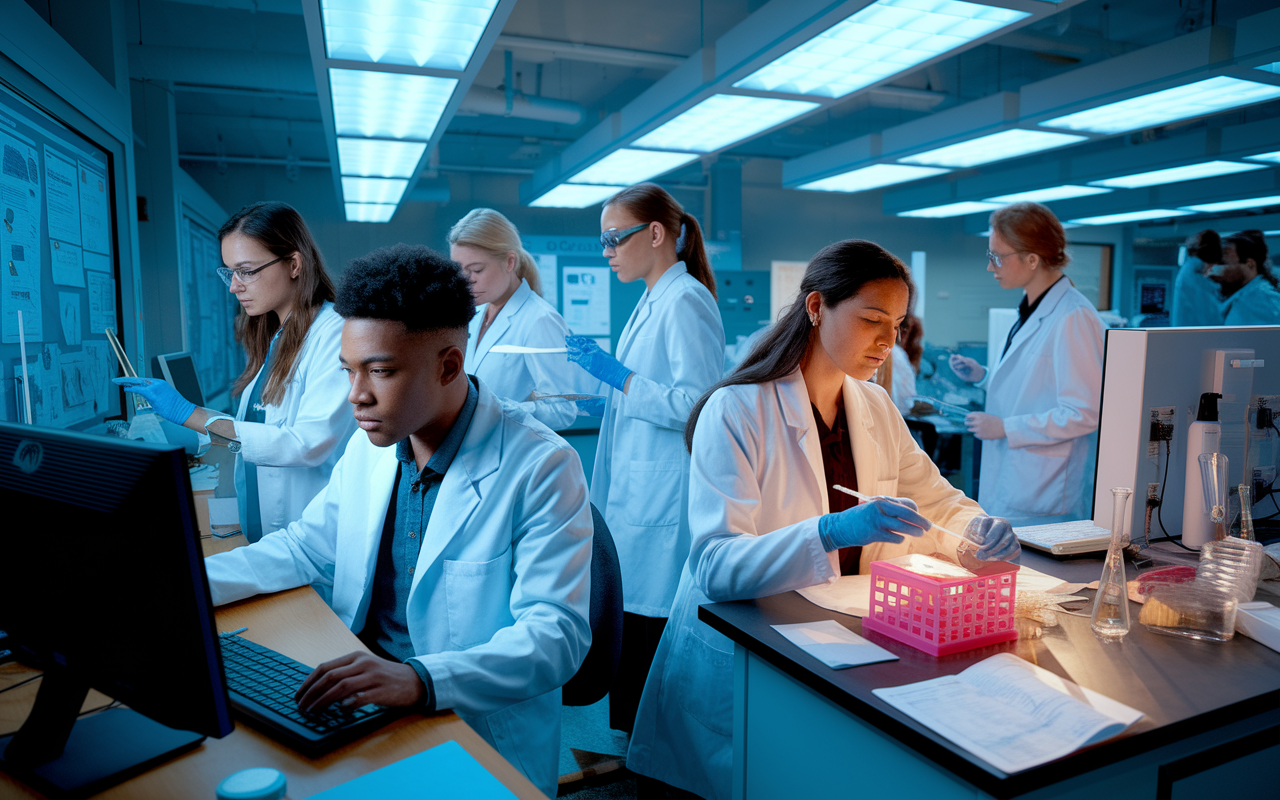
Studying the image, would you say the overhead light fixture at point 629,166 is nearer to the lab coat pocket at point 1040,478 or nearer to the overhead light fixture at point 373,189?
the overhead light fixture at point 373,189

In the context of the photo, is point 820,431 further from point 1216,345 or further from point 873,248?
point 1216,345

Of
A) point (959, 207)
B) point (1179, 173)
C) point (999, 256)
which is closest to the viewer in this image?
point (999, 256)

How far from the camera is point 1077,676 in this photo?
1110mm

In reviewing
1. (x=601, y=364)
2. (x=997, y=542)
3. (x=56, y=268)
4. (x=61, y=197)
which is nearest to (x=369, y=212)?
(x=61, y=197)

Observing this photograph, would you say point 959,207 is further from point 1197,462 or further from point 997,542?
point 997,542

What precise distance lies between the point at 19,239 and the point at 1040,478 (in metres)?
3.06

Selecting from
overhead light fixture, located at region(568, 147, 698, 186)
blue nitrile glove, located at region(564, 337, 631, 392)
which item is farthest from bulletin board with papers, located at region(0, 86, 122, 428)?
overhead light fixture, located at region(568, 147, 698, 186)

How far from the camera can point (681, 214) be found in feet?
8.63

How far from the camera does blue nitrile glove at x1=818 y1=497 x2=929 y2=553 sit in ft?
4.39

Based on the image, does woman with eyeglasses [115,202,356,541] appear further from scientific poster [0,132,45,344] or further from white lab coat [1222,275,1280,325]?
white lab coat [1222,275,1280,325]

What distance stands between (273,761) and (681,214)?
209 cm

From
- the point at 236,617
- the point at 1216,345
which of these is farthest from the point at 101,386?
the point at 1216,345

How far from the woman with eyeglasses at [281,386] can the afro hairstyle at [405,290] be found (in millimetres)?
747

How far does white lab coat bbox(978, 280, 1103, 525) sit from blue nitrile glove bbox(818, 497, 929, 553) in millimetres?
1495
